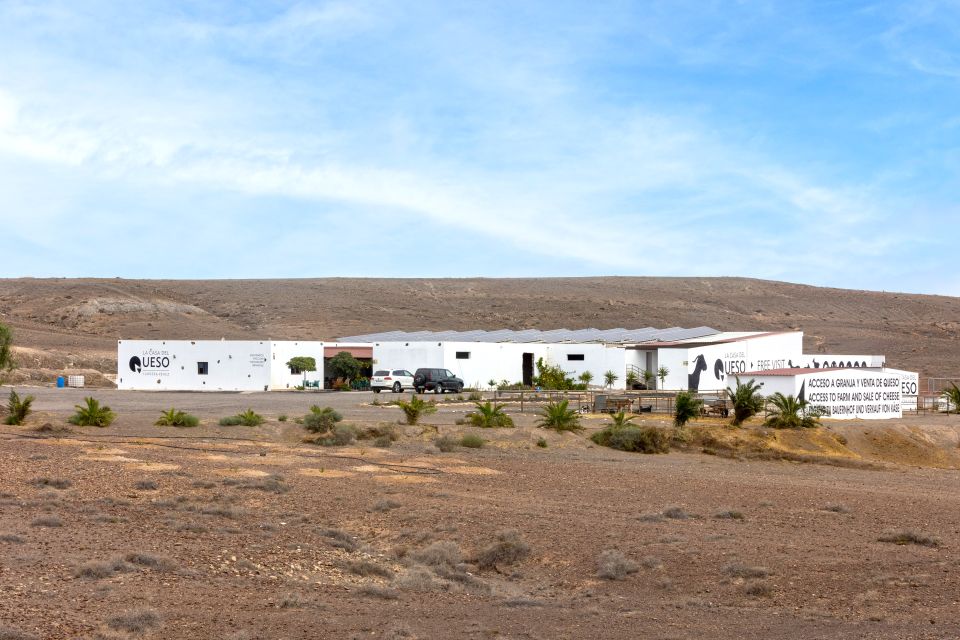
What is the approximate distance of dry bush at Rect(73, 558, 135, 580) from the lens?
33.3 ft

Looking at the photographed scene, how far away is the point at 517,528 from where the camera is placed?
546 inches

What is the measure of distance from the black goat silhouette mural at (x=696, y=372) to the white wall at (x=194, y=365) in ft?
72.8

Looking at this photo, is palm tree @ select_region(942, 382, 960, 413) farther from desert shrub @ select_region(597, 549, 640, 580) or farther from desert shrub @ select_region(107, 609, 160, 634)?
desert shrub @ select_region(107, 609, 160, 634)

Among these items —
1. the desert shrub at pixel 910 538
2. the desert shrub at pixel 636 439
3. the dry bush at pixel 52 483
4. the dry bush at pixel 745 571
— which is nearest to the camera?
the dry bush at pixel 745 571

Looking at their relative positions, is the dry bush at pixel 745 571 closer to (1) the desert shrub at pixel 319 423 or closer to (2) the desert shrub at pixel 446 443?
(2) the desert shrub at pixel 446 443

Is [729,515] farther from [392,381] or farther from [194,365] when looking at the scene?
[194,365]

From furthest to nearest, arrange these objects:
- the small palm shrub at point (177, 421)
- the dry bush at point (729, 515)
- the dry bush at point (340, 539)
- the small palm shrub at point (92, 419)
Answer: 1. the small palm shrub at point (177, 421)
2. the small palm shrub at point (92, 419)
3. the dry bush at point (729, 515)
4. the dry bush at point (340, 539)

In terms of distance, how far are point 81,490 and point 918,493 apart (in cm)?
1411

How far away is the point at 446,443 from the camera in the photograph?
24.7m

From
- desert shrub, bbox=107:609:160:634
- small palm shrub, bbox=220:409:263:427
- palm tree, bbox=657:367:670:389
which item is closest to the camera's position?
desert shrub, bbox=107:609:160:634

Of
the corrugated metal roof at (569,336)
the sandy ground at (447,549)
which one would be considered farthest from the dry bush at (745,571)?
the corrugated metal roof at (569,336)

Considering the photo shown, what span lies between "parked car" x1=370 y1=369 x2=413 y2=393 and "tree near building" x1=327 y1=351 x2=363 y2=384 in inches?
145

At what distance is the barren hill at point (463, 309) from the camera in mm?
97894

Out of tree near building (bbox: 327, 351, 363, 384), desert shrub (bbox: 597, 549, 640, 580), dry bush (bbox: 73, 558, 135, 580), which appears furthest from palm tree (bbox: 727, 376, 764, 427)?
tree near building (bbox: 327, 351, 363, 384)
